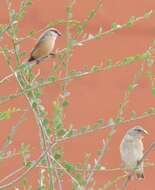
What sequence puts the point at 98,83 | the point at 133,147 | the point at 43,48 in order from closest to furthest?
1. the point at 43,48
2. the point at 133,147
3. the point at 98,83

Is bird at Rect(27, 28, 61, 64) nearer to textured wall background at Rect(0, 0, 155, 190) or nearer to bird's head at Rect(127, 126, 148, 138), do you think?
bird's head at Rect(127, 126, 148, 138)

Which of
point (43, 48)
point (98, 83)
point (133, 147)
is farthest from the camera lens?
point (98, 83)

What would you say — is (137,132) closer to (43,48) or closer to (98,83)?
(98,83)

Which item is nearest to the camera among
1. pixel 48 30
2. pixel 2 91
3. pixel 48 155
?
pixel 48 155

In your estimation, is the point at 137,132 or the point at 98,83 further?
the point at 98,83

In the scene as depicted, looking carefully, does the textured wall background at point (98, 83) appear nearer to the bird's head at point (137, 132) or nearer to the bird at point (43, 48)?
the bird's head at point (137, 132)

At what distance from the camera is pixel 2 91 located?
534cm

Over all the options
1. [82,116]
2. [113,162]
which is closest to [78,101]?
[82,116]

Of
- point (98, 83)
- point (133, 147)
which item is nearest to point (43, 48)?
point (133, 147)

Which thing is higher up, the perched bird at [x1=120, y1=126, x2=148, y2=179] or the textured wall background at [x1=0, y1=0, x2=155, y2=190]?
the textured wall background at [x1=0, y1=0, x2=155, y2=190]

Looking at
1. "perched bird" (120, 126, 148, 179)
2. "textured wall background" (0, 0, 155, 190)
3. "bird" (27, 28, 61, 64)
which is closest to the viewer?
"bird" (27, 28, 61, 64)

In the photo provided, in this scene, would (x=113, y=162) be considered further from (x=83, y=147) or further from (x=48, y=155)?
(x=48, y=155)

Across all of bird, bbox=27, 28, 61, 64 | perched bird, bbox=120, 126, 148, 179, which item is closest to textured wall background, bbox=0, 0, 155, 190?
perched bird, bbox=120, 126, 148, 179

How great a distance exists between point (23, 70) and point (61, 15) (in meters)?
2.52
